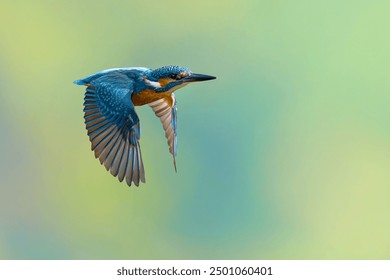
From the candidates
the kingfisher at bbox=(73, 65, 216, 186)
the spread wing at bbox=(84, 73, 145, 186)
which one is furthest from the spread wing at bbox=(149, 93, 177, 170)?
the spread wing at bbox=(84, 73, 145, 186)

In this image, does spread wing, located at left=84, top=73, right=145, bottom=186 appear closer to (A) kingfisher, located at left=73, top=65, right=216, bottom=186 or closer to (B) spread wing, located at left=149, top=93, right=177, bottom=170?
(A) kingfisher, located at left=73, top=65, right=216, bottom=186

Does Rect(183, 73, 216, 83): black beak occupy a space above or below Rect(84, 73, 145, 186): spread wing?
above

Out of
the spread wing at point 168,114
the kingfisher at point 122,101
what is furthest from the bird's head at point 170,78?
the spread wing at point 168,114

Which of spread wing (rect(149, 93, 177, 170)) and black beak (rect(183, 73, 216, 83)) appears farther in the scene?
spread wing (rect(149, 93, 177, 170))
